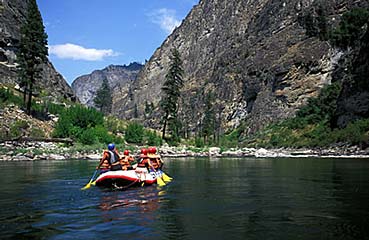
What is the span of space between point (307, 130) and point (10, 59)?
1781 inches

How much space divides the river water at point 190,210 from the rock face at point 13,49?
46274 millimetres

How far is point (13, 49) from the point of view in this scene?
63969mm

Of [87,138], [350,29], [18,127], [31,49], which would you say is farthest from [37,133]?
[350,29]

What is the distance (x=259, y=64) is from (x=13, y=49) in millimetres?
45344

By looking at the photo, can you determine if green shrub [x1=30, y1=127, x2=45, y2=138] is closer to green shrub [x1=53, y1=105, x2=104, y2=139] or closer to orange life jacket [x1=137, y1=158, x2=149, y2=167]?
green shrub [x1=53, y1=105, x2=104, y2=139]

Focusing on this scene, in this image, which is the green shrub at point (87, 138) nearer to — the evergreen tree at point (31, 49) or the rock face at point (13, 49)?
the evergreen tree at point (31, 49)

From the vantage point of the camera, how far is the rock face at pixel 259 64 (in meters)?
71.8

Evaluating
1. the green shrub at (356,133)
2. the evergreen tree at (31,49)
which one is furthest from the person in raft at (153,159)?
Answer: the evergreen tree at (31,49)

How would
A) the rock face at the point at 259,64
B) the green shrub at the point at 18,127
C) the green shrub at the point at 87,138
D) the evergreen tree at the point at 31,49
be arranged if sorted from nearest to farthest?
1. the green shrub at the point at 18,127
2. the green shrub at the point at 87,138
3. the evergreen tree at the point at 31,49
4. the rock face at the point at 259,64

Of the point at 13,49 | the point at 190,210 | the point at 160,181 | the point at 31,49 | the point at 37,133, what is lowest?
the point at 190,210

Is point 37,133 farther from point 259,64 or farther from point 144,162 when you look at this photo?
point 259,64

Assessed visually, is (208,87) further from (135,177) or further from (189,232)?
(189,232)

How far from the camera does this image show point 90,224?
34.4 ft

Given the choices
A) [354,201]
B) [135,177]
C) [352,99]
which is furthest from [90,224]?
[352,99]
